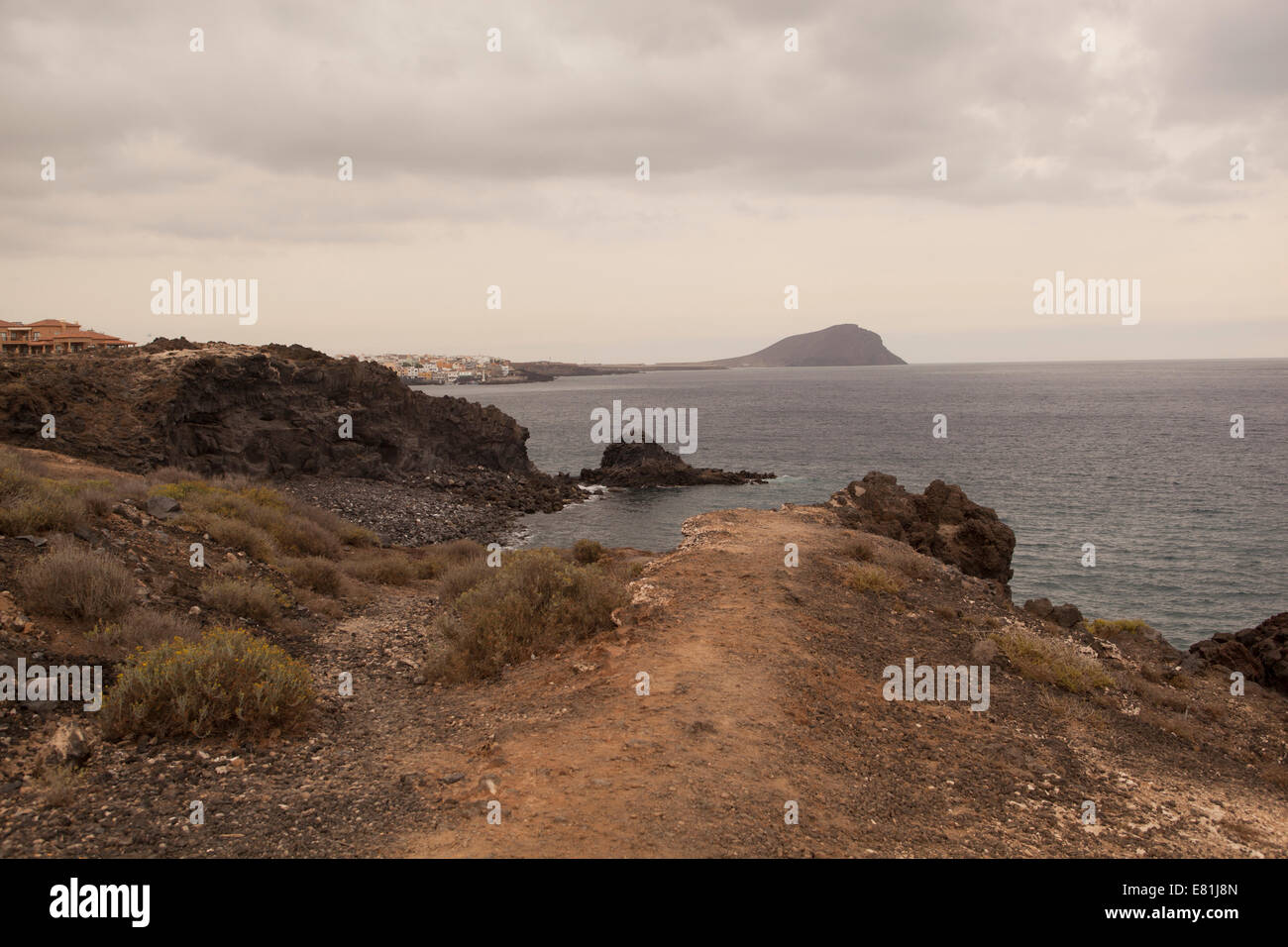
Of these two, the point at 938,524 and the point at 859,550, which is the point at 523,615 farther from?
the point at 938,524

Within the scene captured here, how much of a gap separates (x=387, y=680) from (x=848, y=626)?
6.73m

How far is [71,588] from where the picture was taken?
28.5 feet

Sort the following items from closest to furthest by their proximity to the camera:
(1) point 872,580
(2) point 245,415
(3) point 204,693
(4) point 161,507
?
(3) point 204,693
(1) point 872,580
(4) point 161,507
(2) point 245,415

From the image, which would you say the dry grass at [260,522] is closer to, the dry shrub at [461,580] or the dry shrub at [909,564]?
the dry shrub at [461,580]

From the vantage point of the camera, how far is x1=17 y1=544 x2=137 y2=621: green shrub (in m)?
8.52

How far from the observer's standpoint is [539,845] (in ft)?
17.5

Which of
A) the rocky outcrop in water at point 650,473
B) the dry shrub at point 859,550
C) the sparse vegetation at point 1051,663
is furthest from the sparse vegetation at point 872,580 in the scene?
the rocky outcrop in water at point 650,473

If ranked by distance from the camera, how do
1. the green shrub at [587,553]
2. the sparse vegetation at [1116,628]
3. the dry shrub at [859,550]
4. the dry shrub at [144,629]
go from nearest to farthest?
the dry shrub at [144,629] < the dry shrub at [859,550] < the sparse vegetation at [1116,628] < the green shrub at [587,553]

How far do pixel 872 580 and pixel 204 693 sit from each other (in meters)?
10.1

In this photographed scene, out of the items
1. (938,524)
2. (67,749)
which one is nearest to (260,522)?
(67,749)

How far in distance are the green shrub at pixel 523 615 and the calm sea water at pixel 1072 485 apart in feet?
70.0

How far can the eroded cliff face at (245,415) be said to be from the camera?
30125 millimetres

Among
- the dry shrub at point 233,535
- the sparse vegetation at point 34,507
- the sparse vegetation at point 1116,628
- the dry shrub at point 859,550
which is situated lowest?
the sparse vegetation at point 1116,628
